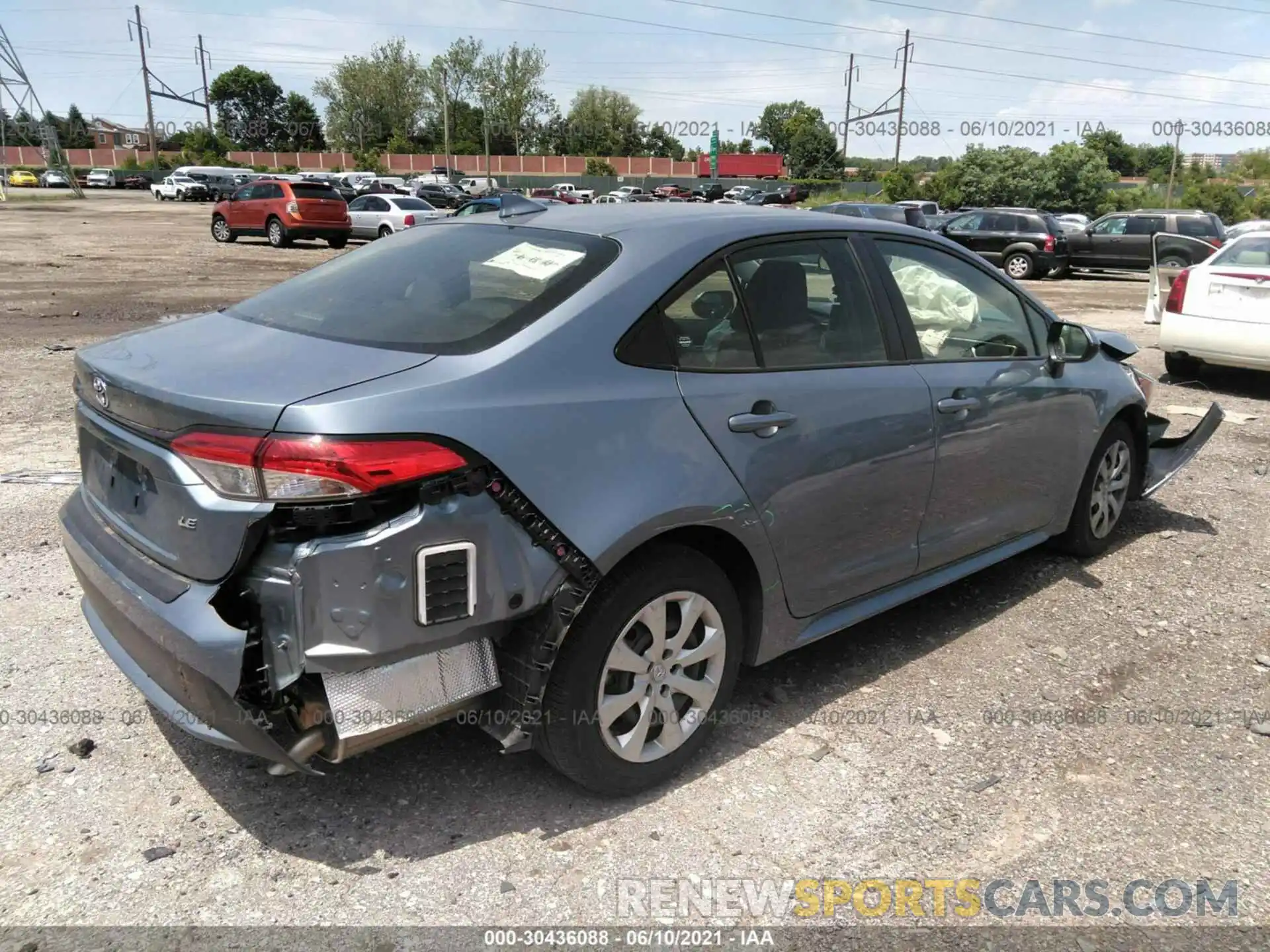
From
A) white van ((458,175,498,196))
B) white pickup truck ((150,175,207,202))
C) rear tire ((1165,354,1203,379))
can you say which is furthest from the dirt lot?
white pickup truck ((150,175,207,202))

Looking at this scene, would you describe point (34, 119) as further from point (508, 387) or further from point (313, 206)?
point (508, 387)

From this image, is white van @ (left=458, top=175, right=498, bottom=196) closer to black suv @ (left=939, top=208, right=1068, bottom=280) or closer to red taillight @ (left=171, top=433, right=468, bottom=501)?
black suv @ (left=939, top=208, right=1068, bottom=280)

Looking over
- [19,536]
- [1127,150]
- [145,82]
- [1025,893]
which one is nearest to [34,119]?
[145,82]

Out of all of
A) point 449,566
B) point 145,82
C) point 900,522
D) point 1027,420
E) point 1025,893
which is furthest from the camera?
point 145,82

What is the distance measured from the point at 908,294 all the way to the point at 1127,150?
12619 centimetres

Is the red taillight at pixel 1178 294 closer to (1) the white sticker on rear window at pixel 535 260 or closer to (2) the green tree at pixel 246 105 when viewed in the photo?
(1) the white sticker on rear window at pixel 535 260

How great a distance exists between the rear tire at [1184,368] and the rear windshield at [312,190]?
801 inches

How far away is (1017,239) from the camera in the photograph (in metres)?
21.8

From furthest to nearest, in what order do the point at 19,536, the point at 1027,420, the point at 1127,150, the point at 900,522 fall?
the point at 1127,150
the point at 19,536
the point at 1027,420
the point at 900,522

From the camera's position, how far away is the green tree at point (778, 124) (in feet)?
390

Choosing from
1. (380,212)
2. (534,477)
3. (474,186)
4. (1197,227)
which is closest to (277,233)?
(380,212)

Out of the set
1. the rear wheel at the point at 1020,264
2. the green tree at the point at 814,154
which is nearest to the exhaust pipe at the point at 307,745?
the rear wheel at the point at 1020,264

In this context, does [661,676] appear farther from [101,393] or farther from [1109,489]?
[1109,489]

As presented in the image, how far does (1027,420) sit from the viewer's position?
3920 mm
